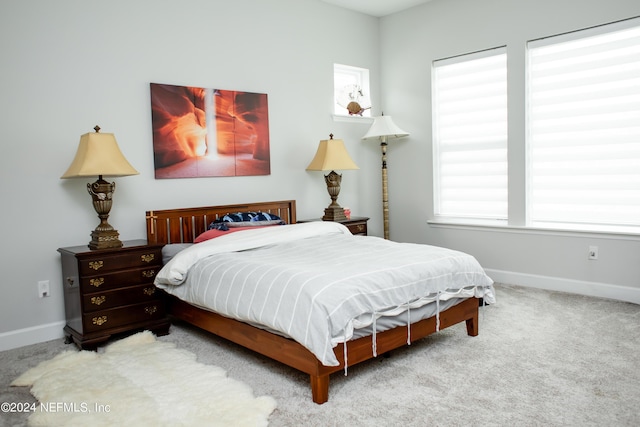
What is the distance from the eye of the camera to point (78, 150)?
10.9 feet

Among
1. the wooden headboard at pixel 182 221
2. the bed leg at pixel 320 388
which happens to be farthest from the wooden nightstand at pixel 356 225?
the bed leg at pixel 320 388

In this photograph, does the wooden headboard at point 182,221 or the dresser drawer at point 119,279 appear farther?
the wooden headboard at point 182,221

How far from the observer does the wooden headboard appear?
12.6 ft

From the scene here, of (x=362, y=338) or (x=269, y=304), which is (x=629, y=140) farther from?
(x=269, y=304)

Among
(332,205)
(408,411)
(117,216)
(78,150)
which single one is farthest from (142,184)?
(408,411)

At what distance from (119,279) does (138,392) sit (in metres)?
1.03

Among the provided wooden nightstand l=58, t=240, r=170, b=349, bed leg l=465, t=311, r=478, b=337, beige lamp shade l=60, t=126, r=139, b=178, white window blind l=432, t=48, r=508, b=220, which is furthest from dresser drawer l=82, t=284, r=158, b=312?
white window blind l=432, t=48, r=508, b=220

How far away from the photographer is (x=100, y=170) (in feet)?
10.4

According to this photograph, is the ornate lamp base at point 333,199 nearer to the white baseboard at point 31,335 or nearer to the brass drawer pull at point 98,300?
the brass drawer pull at point 98,300

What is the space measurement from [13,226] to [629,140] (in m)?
4.53

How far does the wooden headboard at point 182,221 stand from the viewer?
3.84 m

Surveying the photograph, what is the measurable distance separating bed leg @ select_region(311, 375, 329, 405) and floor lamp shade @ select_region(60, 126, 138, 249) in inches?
69.3

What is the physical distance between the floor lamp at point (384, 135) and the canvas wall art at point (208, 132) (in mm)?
1198

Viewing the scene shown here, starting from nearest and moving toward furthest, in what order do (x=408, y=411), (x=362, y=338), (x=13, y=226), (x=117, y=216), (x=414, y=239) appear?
1. (x=408, y=411)
2. (x=362, y=338)
3. (x=13, y=226)
4. (x=117, y=216)
5. (x=414, y=239)
